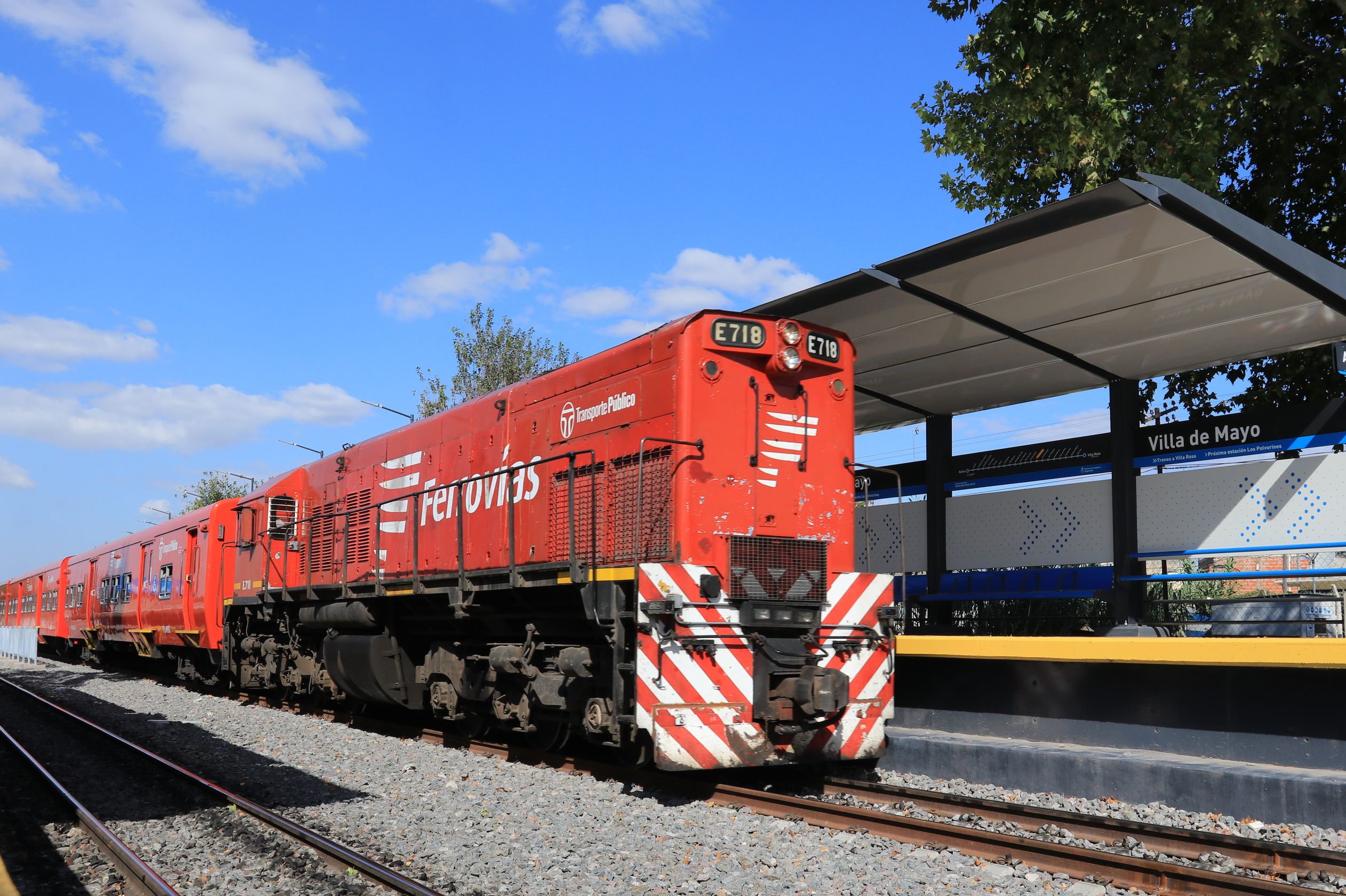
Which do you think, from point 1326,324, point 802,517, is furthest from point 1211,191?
point 802,517

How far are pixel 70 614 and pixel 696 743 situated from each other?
28.9m

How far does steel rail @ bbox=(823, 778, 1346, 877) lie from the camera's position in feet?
16.2

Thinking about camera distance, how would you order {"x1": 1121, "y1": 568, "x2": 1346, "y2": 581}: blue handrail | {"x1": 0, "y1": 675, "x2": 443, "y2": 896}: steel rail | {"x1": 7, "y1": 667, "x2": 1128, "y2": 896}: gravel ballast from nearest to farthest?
{"x1": 0, "y1": 675, "x2": 443, "y2": 896}: steel rail
{"x1": 7, "y1": 667, "x2": 1128, "y2": 896}: gravel ballast
{"x1": 1121, "y1": 568, "x2": 1346, "y2": 581}: blue handrail

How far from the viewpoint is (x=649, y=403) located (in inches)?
319

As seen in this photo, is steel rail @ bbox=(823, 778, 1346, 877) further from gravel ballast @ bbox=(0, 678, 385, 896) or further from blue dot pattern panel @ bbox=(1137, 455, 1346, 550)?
blue dot pattern panel @ bbox=(1137, 455, 1346, 550)

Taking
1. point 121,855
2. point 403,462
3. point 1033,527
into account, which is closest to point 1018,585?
point 1033,527

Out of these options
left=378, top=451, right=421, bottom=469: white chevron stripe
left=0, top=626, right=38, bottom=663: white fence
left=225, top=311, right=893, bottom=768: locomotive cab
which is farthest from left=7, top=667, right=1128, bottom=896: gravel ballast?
left=0, top=626, right=38, bottom=663: white fence

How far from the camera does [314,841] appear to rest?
5.97 metres

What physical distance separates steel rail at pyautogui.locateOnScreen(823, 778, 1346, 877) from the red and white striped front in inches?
20.3

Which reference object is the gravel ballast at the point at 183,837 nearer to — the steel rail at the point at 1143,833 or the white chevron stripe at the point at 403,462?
the steel rail at the point at 1143,833

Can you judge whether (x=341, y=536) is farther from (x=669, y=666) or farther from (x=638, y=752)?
(x=669, y=666)

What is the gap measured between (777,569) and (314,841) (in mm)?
→ 3692

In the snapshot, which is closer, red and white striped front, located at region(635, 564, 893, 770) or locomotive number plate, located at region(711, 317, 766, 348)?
red and white striped front, located at region(635, 564, 893, 770)

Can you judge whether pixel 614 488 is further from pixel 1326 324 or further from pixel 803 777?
pixel 1326 324
